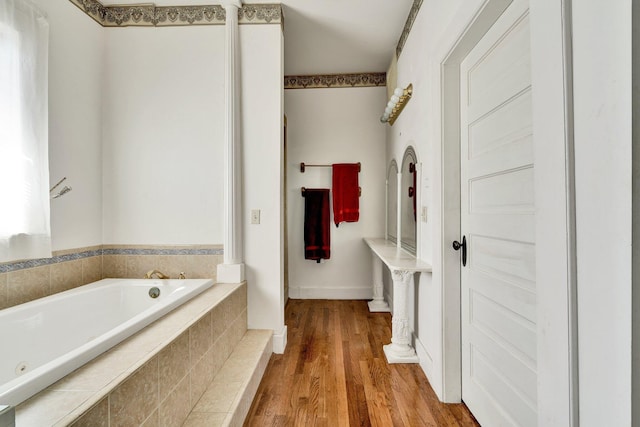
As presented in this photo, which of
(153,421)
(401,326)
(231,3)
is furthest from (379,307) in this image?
(231,3)

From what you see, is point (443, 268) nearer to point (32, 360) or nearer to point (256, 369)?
point (256, 369)

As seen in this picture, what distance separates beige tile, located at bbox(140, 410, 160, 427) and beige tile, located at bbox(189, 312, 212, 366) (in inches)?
11.1

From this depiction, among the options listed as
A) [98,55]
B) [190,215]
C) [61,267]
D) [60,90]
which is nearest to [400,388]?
[190,215]

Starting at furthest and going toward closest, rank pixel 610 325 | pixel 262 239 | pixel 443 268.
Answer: pixel 262 239
pixel 443 268
pixel 610 325

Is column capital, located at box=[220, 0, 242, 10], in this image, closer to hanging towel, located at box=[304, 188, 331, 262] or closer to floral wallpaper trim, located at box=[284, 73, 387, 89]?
floral wallpaper trim, located at box=[284, 73, 387, 89]

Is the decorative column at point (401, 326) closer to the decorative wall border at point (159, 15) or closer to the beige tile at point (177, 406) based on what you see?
the beige tile at point (177, 406)

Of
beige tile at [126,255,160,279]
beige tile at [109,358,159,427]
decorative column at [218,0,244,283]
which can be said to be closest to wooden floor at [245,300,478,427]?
beige tile at [109,358,159,427]

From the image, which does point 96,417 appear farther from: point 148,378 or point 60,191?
point 60,191

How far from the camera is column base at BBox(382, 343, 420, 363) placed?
6.63ft

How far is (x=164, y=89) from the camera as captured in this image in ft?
7.47

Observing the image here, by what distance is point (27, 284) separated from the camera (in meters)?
1.65

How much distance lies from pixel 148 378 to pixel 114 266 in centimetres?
164

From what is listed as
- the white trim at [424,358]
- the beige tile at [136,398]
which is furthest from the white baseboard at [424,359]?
the beige tile at [136,398]

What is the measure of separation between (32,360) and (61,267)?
2.15ft
